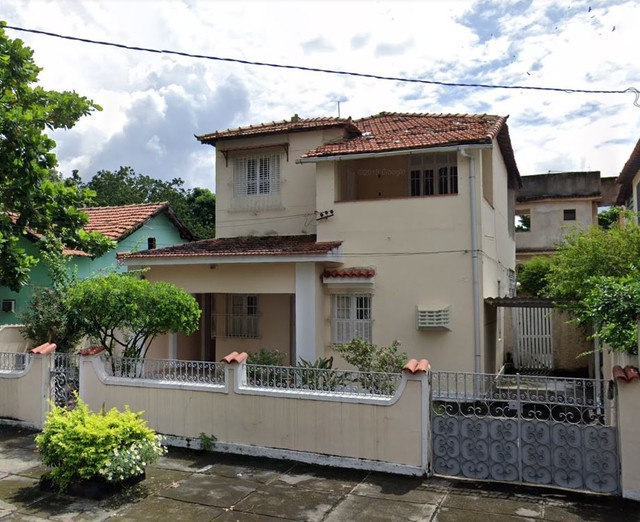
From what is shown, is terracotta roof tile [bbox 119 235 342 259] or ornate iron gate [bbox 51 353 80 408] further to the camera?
terracotta roof tile [bbox 119 235 342 259]

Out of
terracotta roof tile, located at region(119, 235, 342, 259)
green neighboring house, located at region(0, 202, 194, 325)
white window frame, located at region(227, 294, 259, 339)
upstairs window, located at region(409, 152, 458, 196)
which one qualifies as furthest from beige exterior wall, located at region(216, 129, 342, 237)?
green neighboring house, located at region(0, 202, 194, 325)

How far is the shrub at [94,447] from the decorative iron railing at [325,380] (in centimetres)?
183

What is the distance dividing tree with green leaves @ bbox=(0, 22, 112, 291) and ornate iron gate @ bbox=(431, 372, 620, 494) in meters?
7.47

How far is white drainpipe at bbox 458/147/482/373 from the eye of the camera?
35.4 ft

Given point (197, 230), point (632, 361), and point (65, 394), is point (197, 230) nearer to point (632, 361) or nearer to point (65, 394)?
point (65, 394)

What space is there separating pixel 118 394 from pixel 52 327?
3.95 m

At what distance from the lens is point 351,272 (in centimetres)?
1159

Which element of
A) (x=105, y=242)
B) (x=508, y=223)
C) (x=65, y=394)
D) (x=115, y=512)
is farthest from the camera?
(x=508, y=223)

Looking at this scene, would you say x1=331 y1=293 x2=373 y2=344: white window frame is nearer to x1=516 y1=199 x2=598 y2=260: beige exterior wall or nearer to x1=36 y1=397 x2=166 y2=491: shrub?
x1=36 y1=397 x2=166 y2=491: shrub

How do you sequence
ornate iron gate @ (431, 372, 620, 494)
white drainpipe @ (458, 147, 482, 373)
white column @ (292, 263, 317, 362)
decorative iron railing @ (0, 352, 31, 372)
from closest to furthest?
ornate iron gate @ (431, 372, 620, 494) → decorative iron railing @ (0, 352, 31, 372) → white drainpipe @ (458, 147, 482, 373) → white column @ (292, 263, 317, 362)

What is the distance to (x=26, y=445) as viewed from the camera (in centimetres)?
833

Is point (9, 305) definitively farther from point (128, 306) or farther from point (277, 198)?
point (277, 198)

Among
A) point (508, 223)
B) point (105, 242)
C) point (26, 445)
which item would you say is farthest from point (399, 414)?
point (508, 223)

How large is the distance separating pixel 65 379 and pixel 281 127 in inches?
306
